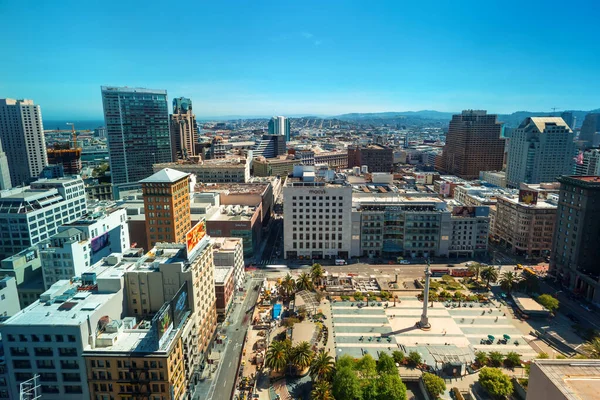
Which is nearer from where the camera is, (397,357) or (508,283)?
(397,357)

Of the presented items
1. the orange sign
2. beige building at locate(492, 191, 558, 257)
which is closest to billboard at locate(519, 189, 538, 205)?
beige building at locate(492, 191, 558, 257)

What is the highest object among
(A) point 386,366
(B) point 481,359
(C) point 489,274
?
(C) point 489,274

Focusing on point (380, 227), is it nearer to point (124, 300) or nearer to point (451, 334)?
point (451, 334)

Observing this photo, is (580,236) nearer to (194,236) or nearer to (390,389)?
(390,389)

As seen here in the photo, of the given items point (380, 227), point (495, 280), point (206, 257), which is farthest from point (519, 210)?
point (206, 257)

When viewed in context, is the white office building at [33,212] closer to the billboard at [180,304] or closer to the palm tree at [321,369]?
the billboard at [180,304]

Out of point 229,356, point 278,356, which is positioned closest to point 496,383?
point 278,356

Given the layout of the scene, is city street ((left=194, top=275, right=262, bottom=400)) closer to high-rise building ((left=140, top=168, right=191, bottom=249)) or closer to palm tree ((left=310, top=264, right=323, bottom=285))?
palm tree ((left=310, top=264, right=323, bottom=285))
